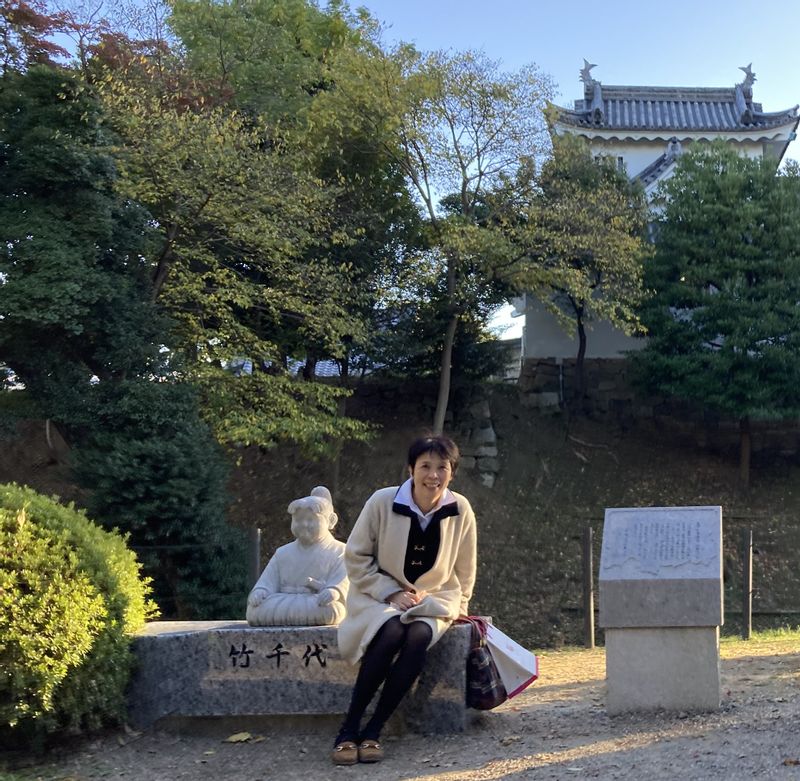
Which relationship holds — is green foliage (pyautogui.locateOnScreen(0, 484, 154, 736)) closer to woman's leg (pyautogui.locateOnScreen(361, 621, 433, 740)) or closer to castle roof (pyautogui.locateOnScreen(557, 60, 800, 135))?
woman's leg (pyautogui.locateOnScreen(361, 621, 433, 740))

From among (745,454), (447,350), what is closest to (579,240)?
(447,350)

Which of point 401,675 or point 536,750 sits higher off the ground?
point 401,675

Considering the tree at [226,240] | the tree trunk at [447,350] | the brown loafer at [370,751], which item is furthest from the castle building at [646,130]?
the brown loafer at [370,751]

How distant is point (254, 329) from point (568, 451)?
6.72m

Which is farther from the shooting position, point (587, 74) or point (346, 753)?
point (587, 74)

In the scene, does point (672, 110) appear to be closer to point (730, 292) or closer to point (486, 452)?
point (730, 292)

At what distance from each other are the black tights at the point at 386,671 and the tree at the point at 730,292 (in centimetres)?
1234

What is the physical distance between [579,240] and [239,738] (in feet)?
34.4

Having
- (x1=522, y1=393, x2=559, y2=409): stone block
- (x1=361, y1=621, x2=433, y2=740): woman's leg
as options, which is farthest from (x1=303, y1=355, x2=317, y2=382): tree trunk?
(x1=361, y1=621, x2=433, y2=740): woman's leg

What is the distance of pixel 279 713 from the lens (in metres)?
5.09

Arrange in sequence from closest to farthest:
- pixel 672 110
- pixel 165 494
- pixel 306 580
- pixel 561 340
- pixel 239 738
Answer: pixel 239 738, pixel 306 580, pixel 165 494, pixel 561 340, pixel 672 110

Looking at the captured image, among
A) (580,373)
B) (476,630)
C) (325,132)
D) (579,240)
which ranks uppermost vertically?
(325,132)

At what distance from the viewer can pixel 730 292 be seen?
15.8 m

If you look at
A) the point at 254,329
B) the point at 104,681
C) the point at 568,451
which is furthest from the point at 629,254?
the point at 104,681
